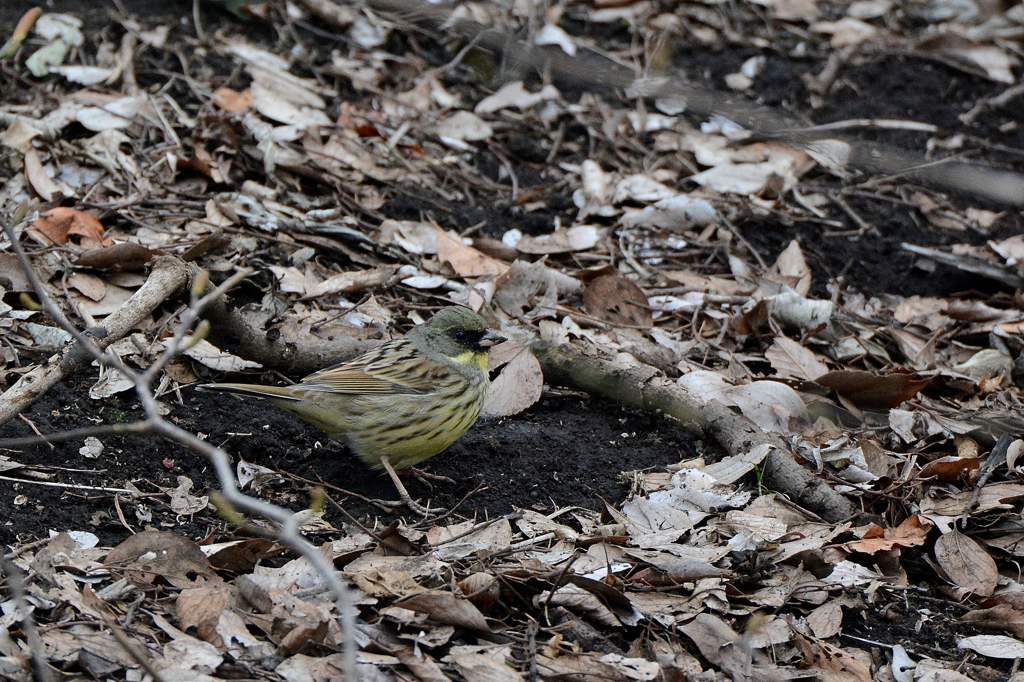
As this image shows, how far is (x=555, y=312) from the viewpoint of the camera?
20.1 feet

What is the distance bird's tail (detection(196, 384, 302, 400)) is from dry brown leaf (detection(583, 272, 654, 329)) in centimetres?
199

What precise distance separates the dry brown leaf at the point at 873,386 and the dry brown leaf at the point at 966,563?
101 cm

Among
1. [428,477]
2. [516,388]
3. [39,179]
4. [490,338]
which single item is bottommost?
[428,477]

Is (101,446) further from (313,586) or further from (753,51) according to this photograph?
(753,51)

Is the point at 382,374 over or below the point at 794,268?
over

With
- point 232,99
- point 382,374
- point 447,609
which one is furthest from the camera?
point 232,99

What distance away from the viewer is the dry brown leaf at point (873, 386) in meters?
5.53

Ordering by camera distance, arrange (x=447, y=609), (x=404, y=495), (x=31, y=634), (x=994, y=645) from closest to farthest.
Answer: (x=31, y=634) → (x=447, y=609) → (x=994, y=645) → (x=404, y=495)

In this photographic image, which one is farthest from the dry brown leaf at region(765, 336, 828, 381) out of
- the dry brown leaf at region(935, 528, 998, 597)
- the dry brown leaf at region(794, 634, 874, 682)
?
the dry brown leaf at region(794, 634, 874, 682)

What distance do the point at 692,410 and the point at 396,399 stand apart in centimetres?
133

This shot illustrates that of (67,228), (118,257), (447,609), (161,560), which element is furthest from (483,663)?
(67,228)

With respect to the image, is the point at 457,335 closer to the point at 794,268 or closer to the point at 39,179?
the point at 794,268

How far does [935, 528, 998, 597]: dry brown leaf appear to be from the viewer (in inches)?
176

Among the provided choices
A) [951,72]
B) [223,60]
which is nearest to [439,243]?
[223,60]
